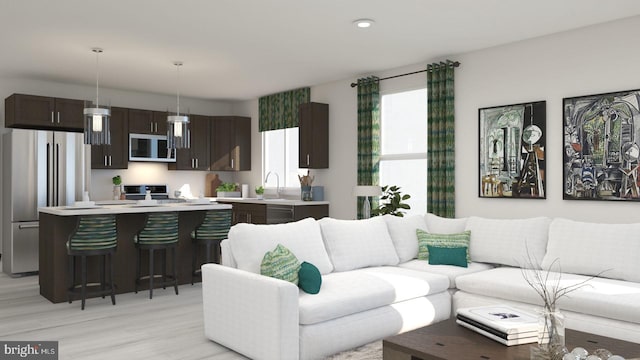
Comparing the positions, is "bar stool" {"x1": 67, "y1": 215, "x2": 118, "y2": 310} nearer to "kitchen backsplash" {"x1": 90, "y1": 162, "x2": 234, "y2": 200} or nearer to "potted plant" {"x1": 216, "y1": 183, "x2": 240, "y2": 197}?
"kitchen backsplash" {"x1": 90, "y1": 162, "x2": 234, "y2": 200}

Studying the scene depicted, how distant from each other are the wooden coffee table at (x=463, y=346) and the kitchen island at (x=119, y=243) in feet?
11.8

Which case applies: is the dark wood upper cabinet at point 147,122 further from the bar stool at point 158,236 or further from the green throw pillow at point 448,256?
the green throw pillow at point 448,256

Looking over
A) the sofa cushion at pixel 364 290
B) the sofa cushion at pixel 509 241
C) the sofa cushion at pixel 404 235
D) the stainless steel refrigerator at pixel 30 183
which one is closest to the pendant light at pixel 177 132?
the stainless steel refrigerator at pixel 30 183

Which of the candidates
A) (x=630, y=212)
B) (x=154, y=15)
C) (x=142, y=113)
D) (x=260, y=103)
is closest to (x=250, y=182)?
(x=260, y=103)

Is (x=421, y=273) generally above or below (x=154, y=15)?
below

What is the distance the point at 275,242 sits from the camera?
4.04 meters

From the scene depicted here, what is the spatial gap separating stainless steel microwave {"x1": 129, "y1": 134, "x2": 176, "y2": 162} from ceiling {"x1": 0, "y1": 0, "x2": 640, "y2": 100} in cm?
131

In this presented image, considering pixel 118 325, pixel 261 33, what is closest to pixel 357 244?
pixel 118 325

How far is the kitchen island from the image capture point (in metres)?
5.30

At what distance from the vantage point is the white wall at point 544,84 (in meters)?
4.86

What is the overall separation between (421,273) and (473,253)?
0.80 meters

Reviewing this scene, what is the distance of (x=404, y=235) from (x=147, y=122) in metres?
5.23

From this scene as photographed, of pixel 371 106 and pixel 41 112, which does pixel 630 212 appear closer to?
pixel 371 106

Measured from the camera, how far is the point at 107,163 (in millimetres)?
8055
